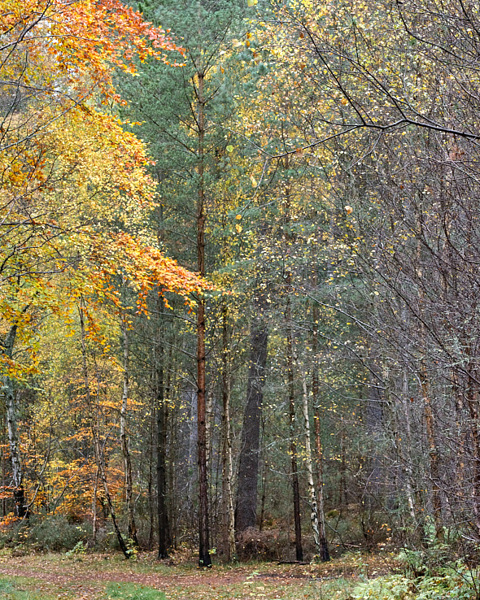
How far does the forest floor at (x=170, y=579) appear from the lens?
7.85 m

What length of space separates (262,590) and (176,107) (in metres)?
9.62

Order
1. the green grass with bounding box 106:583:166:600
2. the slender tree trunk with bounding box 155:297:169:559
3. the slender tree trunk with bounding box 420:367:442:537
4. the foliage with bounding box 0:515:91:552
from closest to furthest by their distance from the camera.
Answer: the slender tree trunk with bounding box 420:367:442:537, the green grass with bounding box 106:583:166:600, the slender tree trunk with bounding box 155:297:169:559, the foliage with bounding box 0:515:91:552

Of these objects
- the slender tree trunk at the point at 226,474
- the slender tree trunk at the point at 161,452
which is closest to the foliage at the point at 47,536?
the slender tree trunk at the point at 161,452

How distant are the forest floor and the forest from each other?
0.83 metres

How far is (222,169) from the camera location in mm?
12289

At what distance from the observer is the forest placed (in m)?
4.97

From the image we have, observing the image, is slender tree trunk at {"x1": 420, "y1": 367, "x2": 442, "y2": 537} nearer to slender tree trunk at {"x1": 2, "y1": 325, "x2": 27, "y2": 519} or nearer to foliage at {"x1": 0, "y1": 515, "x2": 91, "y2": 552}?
foliage at {"x1": 0, "y1": 515, "x2": 91, "y2": 552}

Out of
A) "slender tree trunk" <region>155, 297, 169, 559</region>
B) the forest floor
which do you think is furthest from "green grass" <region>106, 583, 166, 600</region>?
"slender tree trunk" <region>155, 297, 169, 559</region>

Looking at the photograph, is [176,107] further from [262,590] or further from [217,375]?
[262,590]

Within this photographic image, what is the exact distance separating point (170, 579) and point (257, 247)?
22.9ft

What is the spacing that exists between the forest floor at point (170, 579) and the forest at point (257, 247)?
0.83 m

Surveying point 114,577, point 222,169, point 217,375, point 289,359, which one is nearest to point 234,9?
point 222,169

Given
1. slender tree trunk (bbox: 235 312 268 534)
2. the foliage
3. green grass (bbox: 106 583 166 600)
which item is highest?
slender tree trunk (bbox: 235 312 268 534)

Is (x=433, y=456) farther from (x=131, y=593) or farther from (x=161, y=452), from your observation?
(x=161, y=452)
